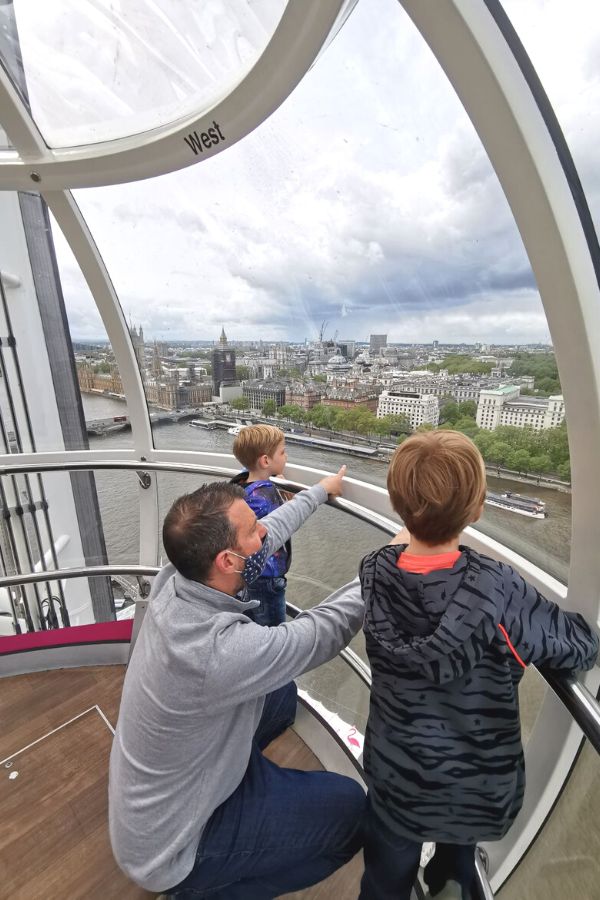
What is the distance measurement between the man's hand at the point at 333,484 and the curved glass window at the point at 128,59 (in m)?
1.56

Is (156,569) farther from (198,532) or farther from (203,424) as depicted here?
(198,532)

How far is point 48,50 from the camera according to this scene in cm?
188

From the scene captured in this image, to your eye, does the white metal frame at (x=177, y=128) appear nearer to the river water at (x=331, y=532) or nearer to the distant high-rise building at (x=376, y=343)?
the distant high-rise building at (x=376, y=343)

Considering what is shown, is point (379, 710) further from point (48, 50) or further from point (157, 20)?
point (48, 50)

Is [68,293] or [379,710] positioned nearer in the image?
[379,710]

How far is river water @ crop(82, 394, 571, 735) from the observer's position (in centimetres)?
131

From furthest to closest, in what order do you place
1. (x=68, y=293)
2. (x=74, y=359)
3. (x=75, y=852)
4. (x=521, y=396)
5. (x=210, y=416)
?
(x=74, y=359), (x=68, y=293), (x=210, y=416), (x=75, y=852), (x=521, y=396)

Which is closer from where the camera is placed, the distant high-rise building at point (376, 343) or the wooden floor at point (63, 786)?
the wooden floor at point (63, 786)

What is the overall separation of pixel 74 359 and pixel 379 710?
3.91 meters

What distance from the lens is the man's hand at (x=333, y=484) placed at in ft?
5.76

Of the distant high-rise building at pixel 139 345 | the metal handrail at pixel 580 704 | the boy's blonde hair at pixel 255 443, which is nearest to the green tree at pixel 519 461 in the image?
the metal handrail at pixel 580 704

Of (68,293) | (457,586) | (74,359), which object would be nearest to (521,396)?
(457,586)

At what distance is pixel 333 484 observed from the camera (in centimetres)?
178

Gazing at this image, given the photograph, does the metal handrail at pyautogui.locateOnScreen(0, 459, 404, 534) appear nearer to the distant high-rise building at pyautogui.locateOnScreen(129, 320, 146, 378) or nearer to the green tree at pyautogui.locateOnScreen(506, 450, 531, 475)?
the distant high-rise building at pyautogui.locateOnScreen(129, 320, 146, 378)
